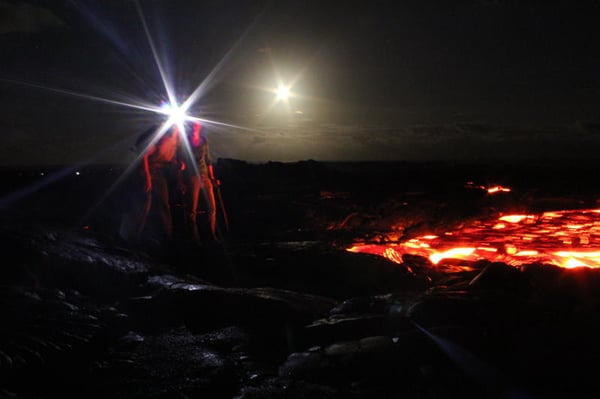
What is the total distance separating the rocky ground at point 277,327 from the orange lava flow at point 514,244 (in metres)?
1.99

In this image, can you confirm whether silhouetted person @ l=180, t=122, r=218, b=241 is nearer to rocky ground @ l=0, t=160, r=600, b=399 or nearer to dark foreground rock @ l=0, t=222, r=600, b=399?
rocky ground @ l=0, t=160, r=600, b=399

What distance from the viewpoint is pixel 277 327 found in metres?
5.44

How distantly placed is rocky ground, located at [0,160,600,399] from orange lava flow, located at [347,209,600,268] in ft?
6.54

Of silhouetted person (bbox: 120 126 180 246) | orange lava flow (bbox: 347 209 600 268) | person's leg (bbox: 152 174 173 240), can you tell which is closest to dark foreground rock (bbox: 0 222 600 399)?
silhouetted person (bbox: 120 126 180 246)

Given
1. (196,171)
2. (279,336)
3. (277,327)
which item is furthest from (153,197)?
(279,336)

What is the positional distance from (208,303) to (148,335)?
→ 3.09 feet

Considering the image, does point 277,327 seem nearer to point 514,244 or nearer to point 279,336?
point 279,336

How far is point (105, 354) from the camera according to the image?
190 inches

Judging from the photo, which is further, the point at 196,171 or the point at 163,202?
the point at 163,202

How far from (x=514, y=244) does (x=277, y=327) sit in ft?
31.2

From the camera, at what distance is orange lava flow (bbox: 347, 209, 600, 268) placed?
10.2m

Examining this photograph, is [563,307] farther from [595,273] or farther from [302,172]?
[302,172]

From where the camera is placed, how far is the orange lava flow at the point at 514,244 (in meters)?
10.2

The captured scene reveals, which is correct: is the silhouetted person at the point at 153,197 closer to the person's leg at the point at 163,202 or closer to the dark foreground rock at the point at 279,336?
the person's leg at the point at 163,202
